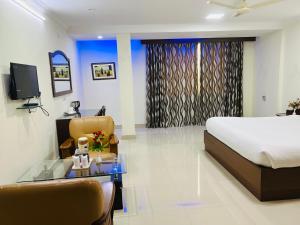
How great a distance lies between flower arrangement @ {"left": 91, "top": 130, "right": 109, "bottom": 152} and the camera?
3332 millimetres

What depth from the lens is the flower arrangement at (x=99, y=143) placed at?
3332 mm

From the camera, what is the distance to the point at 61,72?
4414 millimetres

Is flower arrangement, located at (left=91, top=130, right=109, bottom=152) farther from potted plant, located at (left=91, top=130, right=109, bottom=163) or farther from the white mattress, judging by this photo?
the white mattress

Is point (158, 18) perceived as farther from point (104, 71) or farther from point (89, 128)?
point (89, 128)

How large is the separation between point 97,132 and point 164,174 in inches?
47.1

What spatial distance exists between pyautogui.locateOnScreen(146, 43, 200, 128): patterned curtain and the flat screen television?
3.77 meters

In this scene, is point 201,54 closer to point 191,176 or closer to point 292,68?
point 292,68

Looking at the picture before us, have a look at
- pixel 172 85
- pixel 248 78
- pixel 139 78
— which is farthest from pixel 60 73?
pixel 248 78

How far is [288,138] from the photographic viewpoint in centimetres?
285

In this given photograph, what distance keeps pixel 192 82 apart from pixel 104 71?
2533 mm

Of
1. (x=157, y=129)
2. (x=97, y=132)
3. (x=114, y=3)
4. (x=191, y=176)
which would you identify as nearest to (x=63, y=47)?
(x=114, y=3)

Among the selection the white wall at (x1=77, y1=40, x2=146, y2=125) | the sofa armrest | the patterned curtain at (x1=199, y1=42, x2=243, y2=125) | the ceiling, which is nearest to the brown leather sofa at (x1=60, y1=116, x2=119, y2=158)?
the sofa armrest

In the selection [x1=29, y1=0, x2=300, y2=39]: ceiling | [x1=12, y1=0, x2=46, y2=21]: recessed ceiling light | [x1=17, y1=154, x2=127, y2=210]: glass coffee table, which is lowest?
[x1=17, y1=154, x2=127, y2=210]: glass coffee table

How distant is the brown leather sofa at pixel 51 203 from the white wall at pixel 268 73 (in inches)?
222
